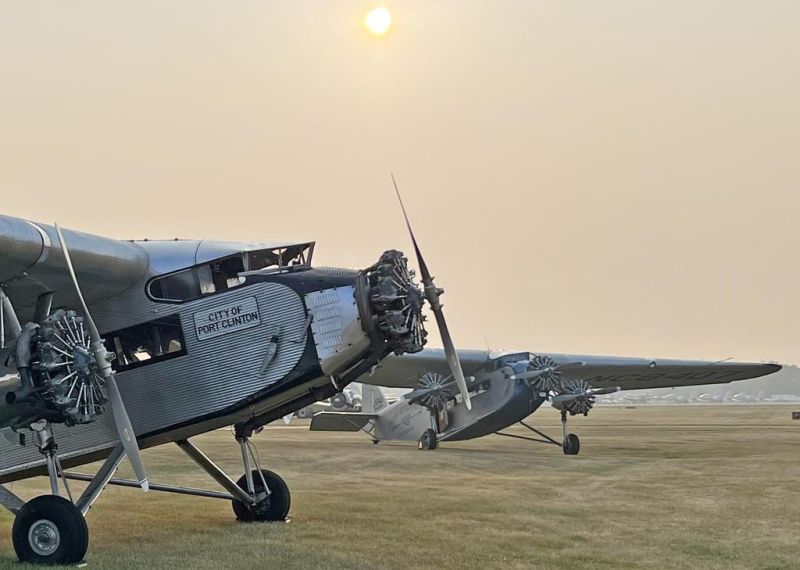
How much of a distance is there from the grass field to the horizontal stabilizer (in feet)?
33.0

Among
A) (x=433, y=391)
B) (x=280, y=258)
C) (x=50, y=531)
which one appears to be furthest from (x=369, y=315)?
(x=433, y=391)

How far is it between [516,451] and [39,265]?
23.6m

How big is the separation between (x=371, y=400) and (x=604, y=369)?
34.8 feet

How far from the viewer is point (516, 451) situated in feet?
104

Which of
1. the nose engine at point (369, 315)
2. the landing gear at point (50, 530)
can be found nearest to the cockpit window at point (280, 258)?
the nose engine at point (369, 315)

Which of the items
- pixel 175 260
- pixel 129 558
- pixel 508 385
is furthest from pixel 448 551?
pixel 508 385

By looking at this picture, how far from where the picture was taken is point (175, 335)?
11586 mm

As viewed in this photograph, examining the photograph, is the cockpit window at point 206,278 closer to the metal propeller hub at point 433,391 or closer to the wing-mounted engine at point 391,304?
the wing-mounted engine at point 391,304

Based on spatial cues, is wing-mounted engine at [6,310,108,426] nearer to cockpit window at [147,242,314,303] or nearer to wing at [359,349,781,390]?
cockpit window at [147,242,314,303]

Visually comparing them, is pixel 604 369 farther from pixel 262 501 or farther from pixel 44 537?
pixel 44 537

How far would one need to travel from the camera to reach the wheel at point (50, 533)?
10.0 m

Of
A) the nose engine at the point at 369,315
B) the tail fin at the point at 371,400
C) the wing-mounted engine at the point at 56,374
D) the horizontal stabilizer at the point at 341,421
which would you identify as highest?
the nose engine at the point at 369,315

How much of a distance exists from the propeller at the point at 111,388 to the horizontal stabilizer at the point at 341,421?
25.9 m

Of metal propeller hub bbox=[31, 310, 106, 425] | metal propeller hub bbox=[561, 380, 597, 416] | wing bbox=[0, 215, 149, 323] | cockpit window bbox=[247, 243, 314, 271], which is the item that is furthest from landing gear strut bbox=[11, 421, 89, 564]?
metal propeller hub bbox=[561, 380, 597, 416]
